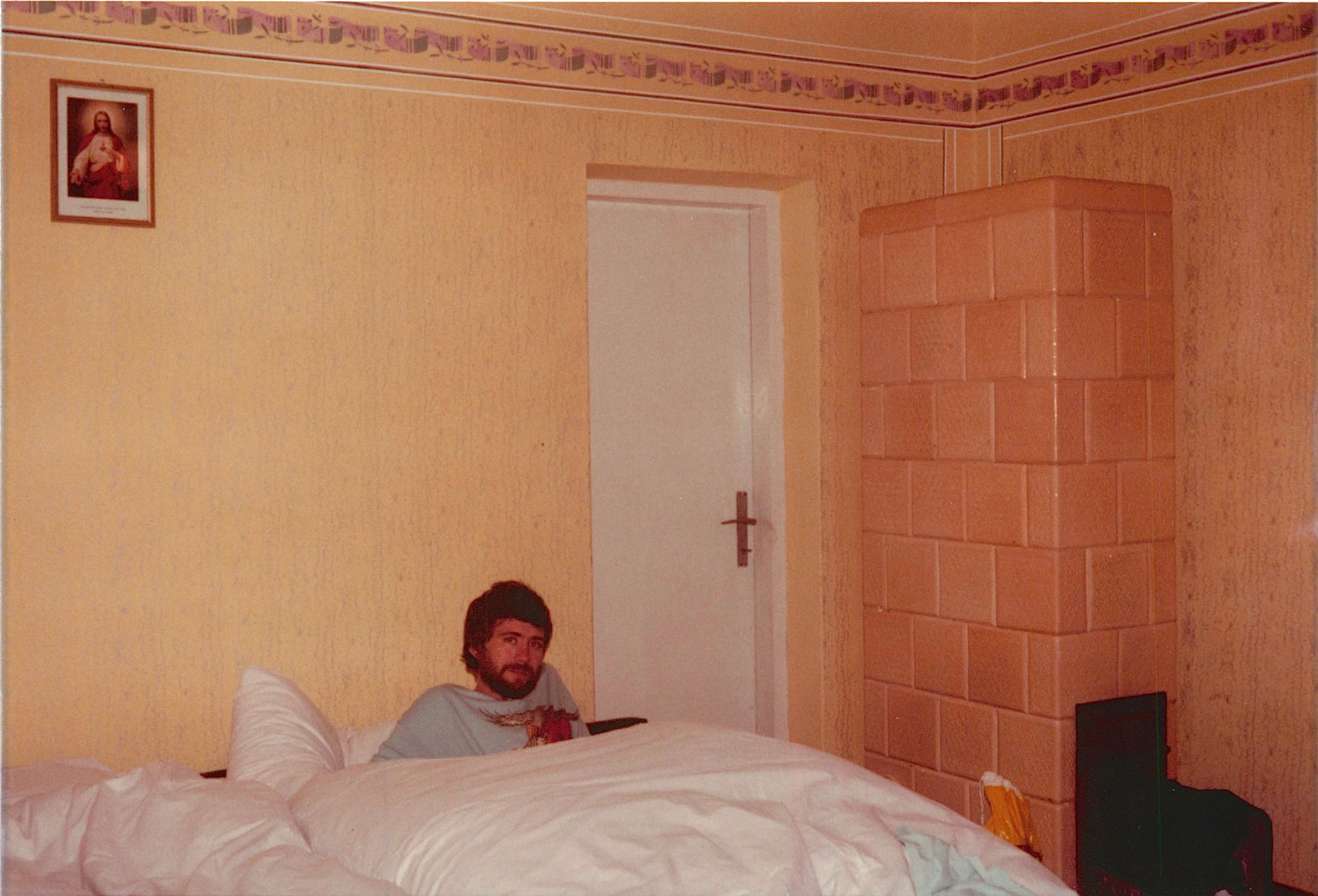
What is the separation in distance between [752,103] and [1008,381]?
43.4 inches

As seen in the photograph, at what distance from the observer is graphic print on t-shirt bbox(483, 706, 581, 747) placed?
2.52m

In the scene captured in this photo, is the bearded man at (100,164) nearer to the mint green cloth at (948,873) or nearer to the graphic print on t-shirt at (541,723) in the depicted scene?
the graphic print on t-shirt at (541,723)

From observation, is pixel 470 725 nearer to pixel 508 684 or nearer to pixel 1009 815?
pixel 508 684

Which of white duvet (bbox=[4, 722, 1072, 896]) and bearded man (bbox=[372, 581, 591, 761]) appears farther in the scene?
bearded man (bbox=[372, 581, 591, 761])

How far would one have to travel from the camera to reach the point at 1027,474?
119 inches

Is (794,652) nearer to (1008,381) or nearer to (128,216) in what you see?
(1008,381)

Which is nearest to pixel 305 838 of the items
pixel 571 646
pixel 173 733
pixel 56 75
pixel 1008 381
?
pixel 173 733

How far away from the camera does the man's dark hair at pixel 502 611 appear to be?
8.57 ft

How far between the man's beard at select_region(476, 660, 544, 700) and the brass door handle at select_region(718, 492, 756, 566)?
1.17m

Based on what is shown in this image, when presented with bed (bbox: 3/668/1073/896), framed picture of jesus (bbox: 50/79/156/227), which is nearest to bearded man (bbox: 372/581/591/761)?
bed (bbox: 3/668/1073/896)

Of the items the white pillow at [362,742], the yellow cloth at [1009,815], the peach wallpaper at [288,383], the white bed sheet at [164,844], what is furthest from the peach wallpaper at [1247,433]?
the white bed sheet at [164,844]

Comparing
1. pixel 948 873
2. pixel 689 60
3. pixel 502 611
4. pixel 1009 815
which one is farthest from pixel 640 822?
pixel 689 60

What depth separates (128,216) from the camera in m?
2.72

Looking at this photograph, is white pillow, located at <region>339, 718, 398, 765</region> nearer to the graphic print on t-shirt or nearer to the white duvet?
the graphic print on t-shirt
